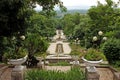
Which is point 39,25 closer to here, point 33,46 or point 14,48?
point 14,48

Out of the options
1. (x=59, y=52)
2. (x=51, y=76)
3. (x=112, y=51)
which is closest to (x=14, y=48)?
(x=112, y=51)

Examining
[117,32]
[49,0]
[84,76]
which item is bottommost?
[84,76]

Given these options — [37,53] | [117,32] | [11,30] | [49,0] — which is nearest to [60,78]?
[11,30]

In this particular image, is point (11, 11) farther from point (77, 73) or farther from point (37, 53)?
point (37, 53)

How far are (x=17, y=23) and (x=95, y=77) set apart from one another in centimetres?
336

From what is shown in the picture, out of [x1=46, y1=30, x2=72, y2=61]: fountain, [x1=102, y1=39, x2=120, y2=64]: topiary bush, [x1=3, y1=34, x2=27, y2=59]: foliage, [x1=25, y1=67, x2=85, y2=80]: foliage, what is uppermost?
[x1=3, y1=34, x2=27, y2=59]: foliage

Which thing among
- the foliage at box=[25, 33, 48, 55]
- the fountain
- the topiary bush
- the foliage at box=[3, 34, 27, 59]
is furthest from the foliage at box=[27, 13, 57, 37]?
the topiary bush

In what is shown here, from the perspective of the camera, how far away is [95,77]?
9.52 metres

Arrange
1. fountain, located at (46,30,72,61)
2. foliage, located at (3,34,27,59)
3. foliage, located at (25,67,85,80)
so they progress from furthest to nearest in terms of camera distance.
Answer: fountain, located at (46,30,72,61)
foliage, located at (3,34,27,59)
foliage, located at (25,67,85,80)

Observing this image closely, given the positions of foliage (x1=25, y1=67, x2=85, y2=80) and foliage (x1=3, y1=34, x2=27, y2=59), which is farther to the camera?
foliage (x1=3, y1=34, x2=27, y2=59)

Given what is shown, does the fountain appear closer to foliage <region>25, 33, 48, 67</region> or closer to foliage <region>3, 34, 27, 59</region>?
foliage <region>3, 34, 27, 59</region>

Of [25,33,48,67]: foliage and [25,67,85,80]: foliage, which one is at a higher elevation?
[25,33,48,67]: foliage

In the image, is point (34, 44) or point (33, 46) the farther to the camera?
point (33, 46)

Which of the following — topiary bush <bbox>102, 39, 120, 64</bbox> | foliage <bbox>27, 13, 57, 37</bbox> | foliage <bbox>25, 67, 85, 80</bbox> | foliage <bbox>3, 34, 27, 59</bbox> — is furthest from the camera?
foliage <bbox>27, 13, 57, 37</bbox>
